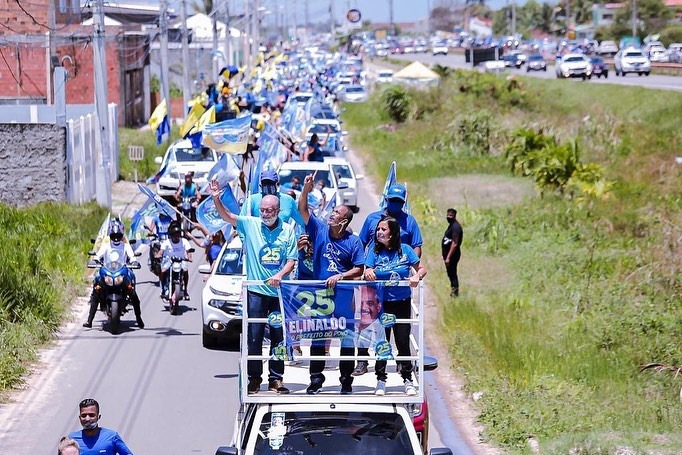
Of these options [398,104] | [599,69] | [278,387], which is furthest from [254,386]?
[599,69]

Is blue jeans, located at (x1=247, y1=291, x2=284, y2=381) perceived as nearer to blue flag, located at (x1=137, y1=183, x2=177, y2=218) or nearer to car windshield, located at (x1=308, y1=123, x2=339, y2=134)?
blue flag, located at (x1=137, y1=183, x2=177, y2=218)

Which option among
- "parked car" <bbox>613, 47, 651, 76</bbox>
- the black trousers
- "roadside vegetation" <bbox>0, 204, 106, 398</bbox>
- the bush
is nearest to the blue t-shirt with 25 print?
"roadside vegetation" <bbox>0, 204, 106, 398</bbox>

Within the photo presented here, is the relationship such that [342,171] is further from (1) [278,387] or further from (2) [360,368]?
(1) [278,387]

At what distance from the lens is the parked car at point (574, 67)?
67188mm

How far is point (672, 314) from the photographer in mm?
17094

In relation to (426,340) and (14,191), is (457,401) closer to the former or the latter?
(426,340)

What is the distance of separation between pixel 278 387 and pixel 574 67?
61.6m

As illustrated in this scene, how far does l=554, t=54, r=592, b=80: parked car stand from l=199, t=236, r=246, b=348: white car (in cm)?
5353

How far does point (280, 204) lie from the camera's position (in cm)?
1102

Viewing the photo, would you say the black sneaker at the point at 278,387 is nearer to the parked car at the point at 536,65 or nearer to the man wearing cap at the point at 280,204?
the man wearing cap at the point at 280,204

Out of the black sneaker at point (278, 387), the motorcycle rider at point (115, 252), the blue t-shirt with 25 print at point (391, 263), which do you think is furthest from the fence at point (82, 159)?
the black sneaker at point (278, 387)

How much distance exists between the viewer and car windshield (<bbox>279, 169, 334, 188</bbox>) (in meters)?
26.1

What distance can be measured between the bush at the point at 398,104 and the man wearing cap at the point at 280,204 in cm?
4242

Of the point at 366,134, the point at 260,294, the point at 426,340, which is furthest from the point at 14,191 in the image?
the point at 366,134
